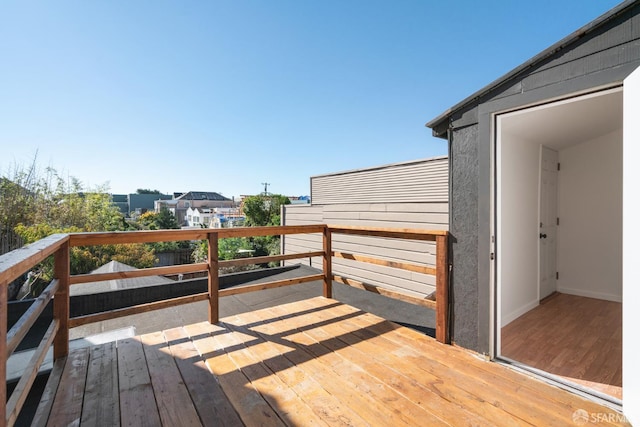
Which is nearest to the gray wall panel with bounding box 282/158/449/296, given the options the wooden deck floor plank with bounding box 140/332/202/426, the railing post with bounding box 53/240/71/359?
the wooden deck floor plank with bounding box 140/332/202/426

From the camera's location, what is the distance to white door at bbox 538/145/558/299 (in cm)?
408

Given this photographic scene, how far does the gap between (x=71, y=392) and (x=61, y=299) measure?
2.43 feet

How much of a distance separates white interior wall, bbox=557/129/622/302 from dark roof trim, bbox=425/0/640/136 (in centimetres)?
339

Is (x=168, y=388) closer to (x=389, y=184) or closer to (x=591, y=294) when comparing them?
(x=591, y=294)

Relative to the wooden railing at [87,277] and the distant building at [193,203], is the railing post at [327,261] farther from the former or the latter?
the distant building at [193,203]

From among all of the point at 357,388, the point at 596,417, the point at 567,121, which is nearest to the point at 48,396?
the point at 357,388

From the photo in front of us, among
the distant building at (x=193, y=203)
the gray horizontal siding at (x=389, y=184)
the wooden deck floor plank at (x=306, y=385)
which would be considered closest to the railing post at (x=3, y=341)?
the wooden deck floor plank at (x=306, y=385)

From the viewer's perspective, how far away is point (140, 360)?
2.12 metres

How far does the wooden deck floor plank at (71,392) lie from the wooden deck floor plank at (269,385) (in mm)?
914

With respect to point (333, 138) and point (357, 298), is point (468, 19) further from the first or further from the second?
point (333, 138)

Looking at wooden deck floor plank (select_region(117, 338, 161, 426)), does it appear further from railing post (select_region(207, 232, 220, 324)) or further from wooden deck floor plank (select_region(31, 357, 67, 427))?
railing post (select_region(207, 232, 220, 324))

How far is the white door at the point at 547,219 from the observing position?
4.08 m

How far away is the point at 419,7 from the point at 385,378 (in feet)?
21.5

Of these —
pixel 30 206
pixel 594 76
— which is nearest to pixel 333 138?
pixel 30 206
